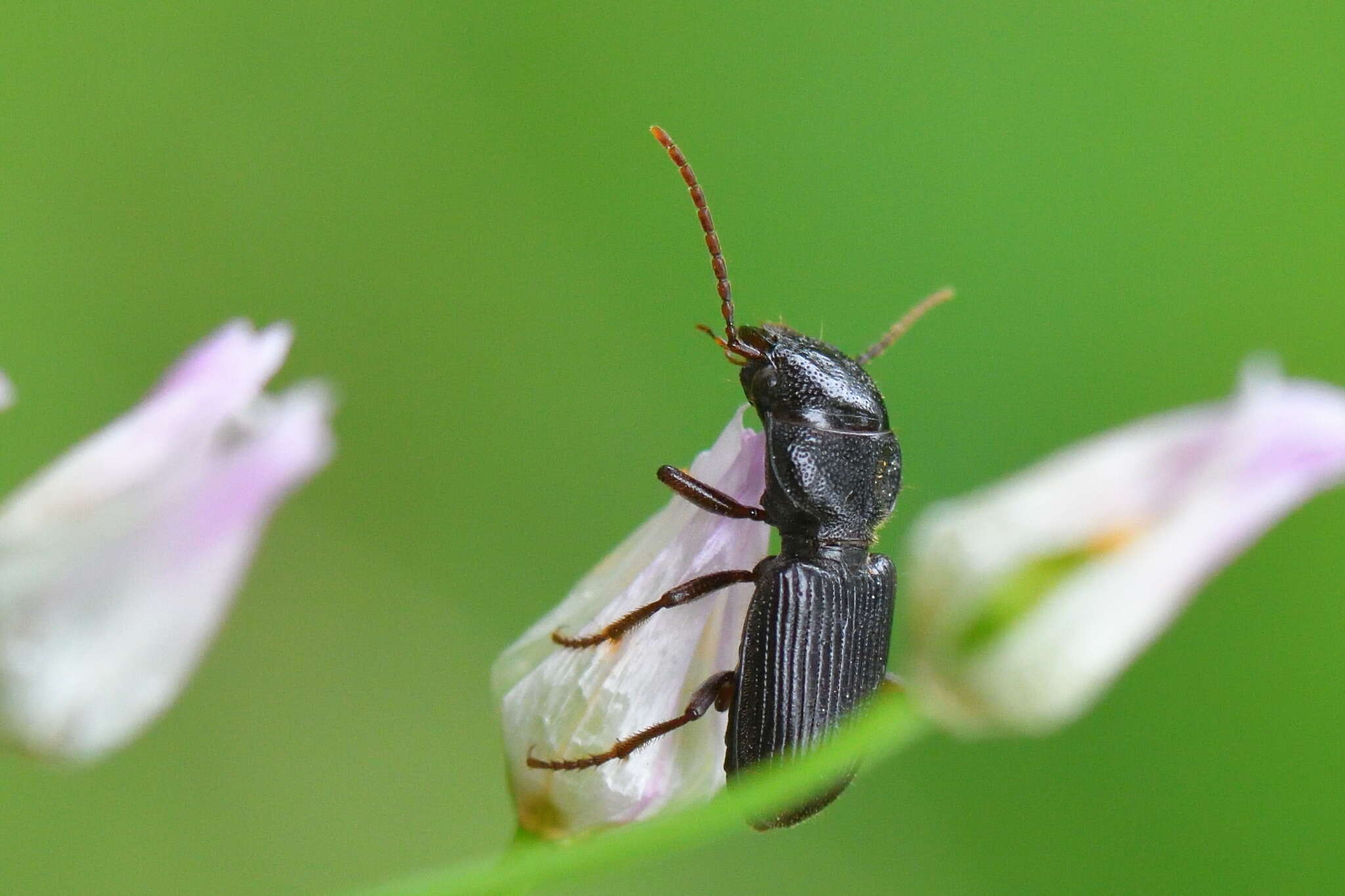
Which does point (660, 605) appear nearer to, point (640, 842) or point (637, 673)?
point (637, 673)

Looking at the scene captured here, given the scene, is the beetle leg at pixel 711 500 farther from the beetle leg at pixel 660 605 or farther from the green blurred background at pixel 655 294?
the green blurred background at pixel 655 294

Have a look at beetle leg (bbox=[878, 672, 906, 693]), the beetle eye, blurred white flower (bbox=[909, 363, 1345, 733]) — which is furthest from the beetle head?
blurred white flower (bbox=[909, 363, 1345, 733])

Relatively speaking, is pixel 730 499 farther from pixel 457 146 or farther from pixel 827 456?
pixel 457 146

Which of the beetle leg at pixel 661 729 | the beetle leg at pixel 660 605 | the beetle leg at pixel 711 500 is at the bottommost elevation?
the beetle leg at pixel 661 729

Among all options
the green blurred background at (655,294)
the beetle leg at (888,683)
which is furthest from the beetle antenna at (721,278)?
the green blurred background at (655,294)

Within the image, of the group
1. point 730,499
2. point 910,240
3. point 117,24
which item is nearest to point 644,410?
point 910,240

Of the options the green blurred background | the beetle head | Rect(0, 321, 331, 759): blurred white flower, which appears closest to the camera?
Rect(0, 321, 331, 759): blurred white flower

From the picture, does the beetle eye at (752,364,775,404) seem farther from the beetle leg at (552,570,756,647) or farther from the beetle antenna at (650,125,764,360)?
the beetle leg at (552,570,756,647)
